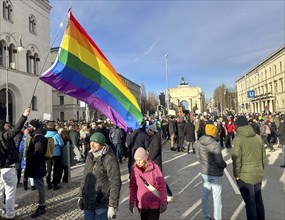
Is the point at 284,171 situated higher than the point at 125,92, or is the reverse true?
the point at 125,92

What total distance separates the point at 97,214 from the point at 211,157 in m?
2.50

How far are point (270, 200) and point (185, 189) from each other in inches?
88.4

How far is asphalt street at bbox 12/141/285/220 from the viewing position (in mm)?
6266

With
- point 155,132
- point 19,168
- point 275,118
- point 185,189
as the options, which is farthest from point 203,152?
point 275,118

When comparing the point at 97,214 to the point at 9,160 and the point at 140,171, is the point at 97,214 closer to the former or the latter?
the point at 140,171

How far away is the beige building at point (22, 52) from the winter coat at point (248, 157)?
83.9 ft

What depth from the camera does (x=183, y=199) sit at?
24.2 ft

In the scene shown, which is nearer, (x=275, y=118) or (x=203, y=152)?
(x=203, y=152)

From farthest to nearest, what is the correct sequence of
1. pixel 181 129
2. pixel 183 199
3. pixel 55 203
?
pixel 181 129, pixel 183 199, pixel 55 203

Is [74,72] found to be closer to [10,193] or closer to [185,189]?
[10,193]

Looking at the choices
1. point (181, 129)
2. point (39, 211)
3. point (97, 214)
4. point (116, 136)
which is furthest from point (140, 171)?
point (181, 129)

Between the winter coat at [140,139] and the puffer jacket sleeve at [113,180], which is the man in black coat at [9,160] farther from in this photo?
the winter coat at [140,139]

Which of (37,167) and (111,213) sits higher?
(37,167)

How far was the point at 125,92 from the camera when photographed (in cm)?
716
